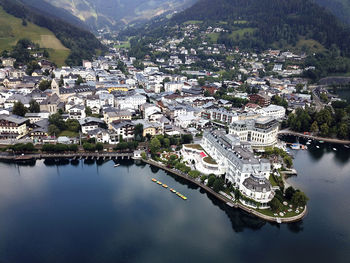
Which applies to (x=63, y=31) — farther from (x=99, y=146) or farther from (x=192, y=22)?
(x=99, y=146)

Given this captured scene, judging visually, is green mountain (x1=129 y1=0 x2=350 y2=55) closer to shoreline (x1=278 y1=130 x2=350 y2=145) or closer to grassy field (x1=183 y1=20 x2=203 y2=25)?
grassy field (x1=183 y1=20 x2=203 y2=25)

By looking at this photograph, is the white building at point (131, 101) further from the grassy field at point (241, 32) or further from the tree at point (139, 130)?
the grassy field at point (241, 32)

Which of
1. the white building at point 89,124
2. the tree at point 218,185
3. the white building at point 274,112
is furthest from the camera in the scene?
the white building at point 274,112

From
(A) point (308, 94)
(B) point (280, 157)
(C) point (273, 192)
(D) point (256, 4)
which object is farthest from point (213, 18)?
(C) point (273, 192)

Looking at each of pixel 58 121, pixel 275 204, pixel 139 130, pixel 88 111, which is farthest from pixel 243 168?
pixel 88 111

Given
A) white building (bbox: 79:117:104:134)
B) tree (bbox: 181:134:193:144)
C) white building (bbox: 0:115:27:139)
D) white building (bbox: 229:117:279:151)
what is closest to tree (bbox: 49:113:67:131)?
white building (bbox: 79:117:104:134)

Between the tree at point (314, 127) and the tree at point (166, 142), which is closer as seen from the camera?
the tree at point (166, 142)

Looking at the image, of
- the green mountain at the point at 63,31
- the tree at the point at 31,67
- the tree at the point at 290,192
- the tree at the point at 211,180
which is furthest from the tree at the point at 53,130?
the green mountain at the point at 63,31
